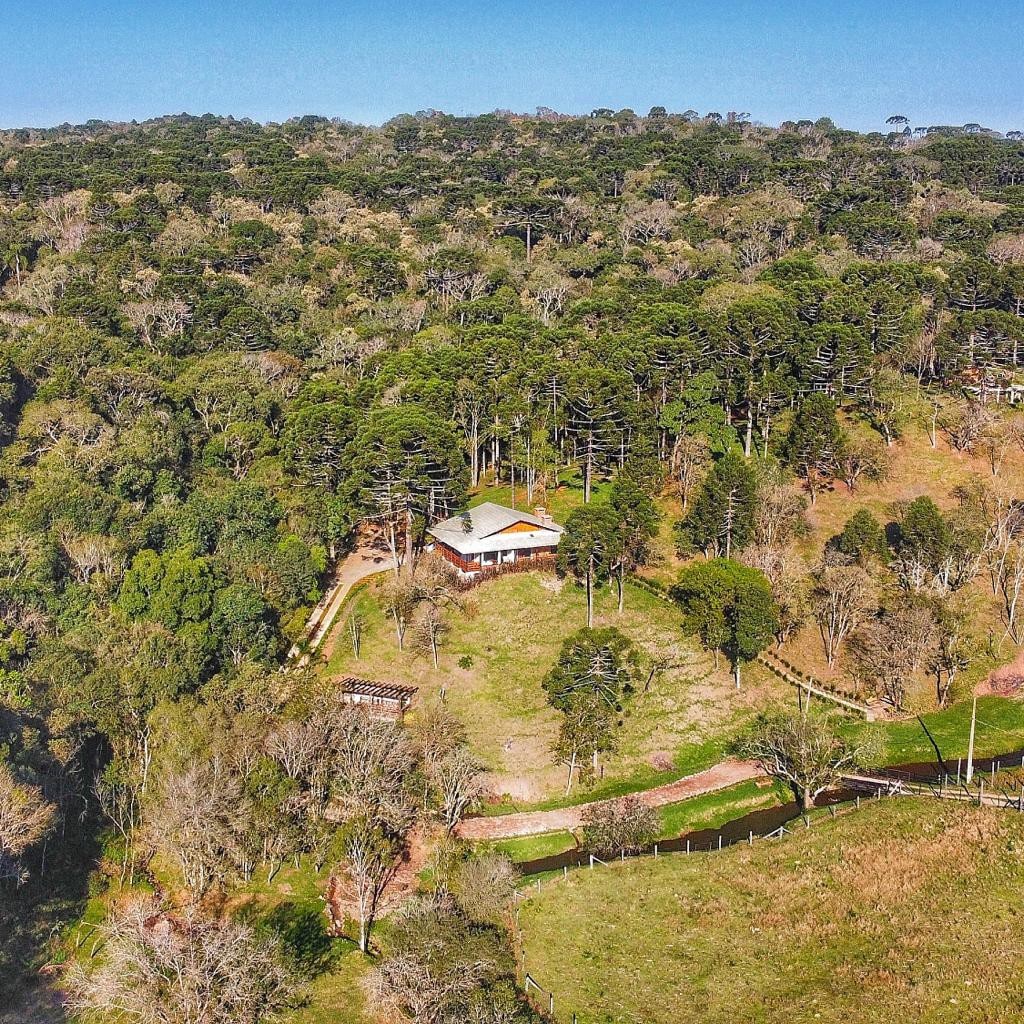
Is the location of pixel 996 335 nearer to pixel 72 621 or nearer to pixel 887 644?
pixel 887 644

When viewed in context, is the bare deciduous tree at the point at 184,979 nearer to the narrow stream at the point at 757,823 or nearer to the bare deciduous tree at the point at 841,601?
the narrow stream at the point at 757,823

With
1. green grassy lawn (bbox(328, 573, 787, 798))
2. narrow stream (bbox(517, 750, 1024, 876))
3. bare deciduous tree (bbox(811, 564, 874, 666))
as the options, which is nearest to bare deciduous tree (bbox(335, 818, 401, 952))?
narrow stream (bbox(517, 750, 1024, 876))

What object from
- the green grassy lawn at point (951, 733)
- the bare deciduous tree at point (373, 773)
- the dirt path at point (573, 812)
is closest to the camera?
the bare deciduous tree at point (373, 773)

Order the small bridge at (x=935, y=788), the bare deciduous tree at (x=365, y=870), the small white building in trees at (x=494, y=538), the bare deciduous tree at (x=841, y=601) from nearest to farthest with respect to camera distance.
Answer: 1. the bare deciduous tree at (x=365, y=870)
2. the small bridge at (x=935, y=788)
3. the bare deciduous tree at (x=841, y=601)
4. the small white building in trees at (x=494, y=538)

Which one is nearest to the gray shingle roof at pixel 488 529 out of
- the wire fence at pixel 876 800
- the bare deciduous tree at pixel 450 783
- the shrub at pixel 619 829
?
the bare deciduous tree at pixel 450 783

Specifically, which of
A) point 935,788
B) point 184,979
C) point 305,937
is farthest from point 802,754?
point 184,979

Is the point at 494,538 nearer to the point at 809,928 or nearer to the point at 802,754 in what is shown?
the point at 802,754

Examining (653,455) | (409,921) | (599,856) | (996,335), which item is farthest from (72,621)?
(996,335)
